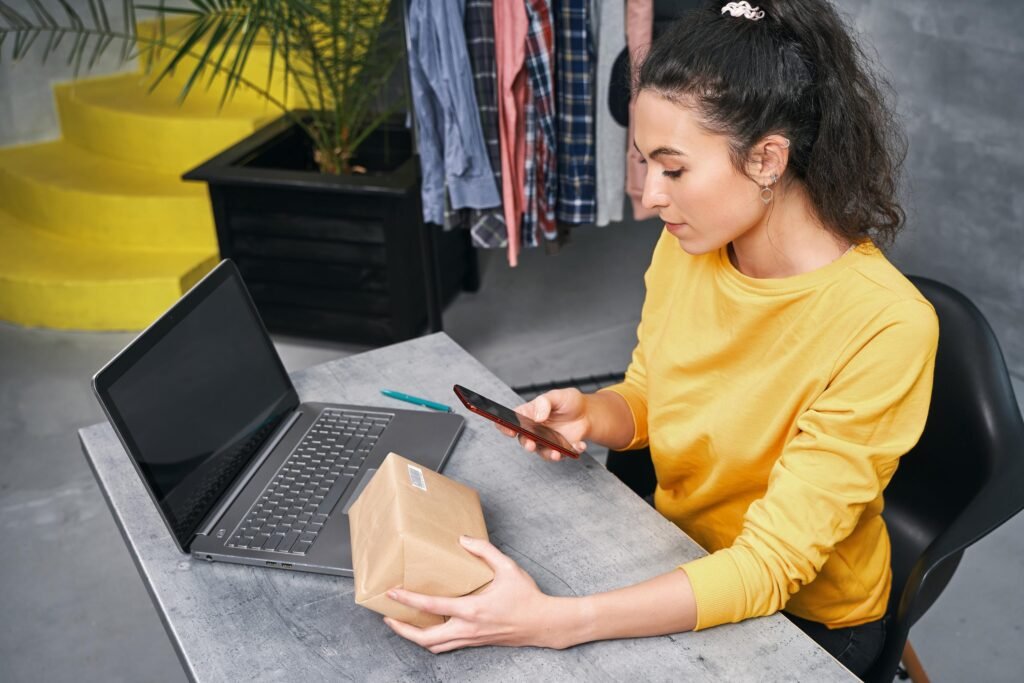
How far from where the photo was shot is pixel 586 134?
244cm

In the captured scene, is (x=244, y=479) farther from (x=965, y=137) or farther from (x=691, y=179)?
(x=965, y=137)

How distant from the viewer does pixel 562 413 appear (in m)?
1.42

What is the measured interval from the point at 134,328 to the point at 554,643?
2.73m

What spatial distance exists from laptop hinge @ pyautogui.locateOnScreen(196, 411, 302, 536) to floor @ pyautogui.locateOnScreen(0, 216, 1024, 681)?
0.92 meters

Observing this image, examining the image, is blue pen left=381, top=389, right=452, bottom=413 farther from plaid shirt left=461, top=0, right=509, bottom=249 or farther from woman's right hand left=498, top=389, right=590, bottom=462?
plaid shirt left=461, top=0, right=509, bottom=249

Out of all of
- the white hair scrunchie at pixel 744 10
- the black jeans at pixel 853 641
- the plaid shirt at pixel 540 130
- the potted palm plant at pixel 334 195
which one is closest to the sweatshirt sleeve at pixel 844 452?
the black jeans at pixel 853 641

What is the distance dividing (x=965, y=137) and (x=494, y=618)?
7.94 feet

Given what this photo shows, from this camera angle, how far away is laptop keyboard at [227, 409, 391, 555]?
1211mm

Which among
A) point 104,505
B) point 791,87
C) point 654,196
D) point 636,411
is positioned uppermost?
point 791,87

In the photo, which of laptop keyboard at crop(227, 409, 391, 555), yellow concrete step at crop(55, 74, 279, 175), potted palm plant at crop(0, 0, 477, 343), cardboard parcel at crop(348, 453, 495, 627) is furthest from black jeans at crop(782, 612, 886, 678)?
yellow concrete step at crop(55, 74, 279, 175)

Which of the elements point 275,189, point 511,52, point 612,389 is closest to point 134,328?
point 275,189

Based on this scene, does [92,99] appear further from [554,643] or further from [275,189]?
[554,643]

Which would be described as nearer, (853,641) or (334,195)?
(853,641)

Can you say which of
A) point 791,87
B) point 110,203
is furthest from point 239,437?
point 110,203
